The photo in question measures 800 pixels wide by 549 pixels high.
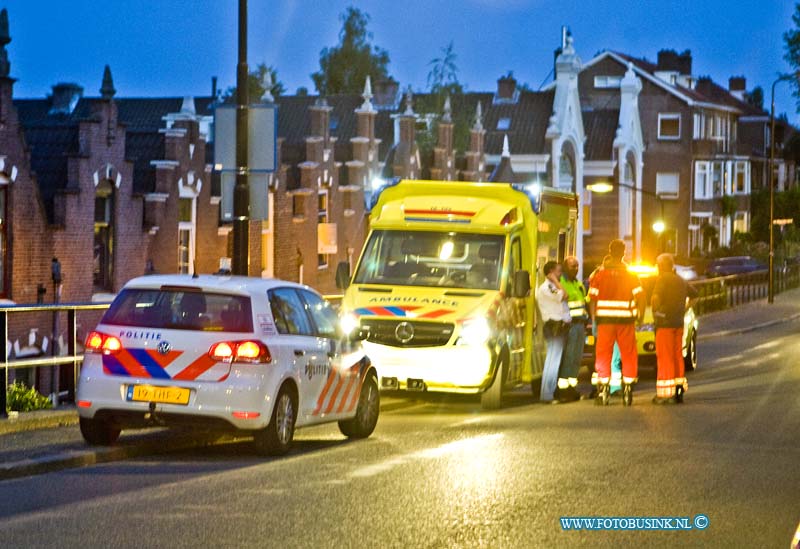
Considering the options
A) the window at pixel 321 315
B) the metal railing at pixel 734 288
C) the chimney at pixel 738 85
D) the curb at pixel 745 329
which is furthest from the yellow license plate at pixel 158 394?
the chimney at pixel 738 85

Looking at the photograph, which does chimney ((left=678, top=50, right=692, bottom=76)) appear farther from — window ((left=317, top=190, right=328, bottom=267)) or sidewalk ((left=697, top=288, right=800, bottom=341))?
window ((left=317, top=190, right=328, bottom=267))

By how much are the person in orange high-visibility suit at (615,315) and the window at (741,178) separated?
86355 millimetres

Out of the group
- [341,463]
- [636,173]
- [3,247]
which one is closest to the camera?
[341,463]

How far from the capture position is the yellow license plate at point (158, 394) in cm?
1338

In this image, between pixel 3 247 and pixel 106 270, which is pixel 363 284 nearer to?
pixel 3 247

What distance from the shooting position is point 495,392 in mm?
19062

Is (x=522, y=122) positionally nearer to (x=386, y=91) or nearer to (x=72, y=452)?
(x=386, y=91)

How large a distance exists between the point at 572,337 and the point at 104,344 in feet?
26.8

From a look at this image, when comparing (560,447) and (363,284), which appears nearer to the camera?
(560,447)

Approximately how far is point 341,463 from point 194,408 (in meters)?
1.33

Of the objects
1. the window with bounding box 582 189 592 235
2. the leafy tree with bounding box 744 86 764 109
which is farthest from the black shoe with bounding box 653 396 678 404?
the leafy tree with bounding box 744 86 764 109

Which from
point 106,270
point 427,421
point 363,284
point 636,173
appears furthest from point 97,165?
point 636,173

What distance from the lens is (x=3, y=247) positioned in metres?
31.9

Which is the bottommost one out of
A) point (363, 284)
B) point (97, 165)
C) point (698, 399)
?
point (698, 399)
